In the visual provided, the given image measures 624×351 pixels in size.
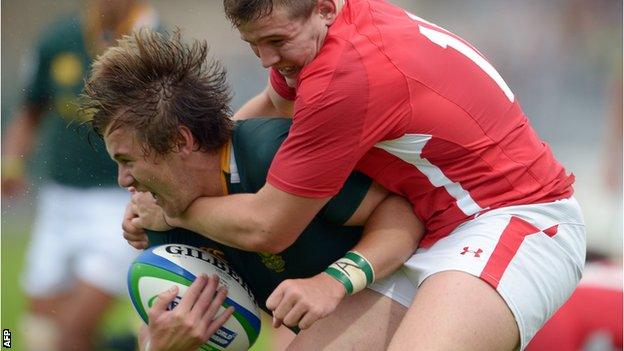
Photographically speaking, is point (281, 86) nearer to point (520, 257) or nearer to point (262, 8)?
point (262, 8)

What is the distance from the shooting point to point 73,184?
18.7 feet

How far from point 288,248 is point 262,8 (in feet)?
2.44

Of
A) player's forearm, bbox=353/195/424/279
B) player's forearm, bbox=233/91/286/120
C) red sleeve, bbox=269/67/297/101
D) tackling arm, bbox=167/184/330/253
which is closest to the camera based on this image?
tackling arm, bbox=167/184/330/253

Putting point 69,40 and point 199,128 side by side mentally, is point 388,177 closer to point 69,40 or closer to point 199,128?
point 199,128

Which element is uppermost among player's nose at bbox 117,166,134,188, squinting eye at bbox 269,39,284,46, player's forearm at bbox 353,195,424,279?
squinting eye at bbox 269,39,284,46

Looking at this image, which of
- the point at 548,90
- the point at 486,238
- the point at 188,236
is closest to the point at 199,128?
the point at 188,236

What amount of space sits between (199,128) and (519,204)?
0.94 m

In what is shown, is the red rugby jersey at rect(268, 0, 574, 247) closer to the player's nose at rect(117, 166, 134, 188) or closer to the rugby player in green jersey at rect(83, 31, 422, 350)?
the rugby player in green jersey at rect(83, 31, 422, 350)

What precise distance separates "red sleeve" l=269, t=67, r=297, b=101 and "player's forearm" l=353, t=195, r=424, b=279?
1.98 feet

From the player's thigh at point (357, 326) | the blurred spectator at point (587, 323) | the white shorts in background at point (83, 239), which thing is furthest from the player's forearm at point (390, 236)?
the white shorts in background at point (83, 239)

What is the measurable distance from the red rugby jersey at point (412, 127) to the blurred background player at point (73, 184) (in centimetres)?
257

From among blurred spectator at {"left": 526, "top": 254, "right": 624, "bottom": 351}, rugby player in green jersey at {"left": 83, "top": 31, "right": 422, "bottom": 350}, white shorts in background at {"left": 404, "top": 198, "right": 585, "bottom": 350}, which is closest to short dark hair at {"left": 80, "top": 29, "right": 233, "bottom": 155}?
rugby player in green jersey at {"left": 83, "top": 31, "right": 422, "bottom": 350}

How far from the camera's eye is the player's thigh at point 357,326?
315cm

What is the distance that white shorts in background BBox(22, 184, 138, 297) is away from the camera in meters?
5.73
